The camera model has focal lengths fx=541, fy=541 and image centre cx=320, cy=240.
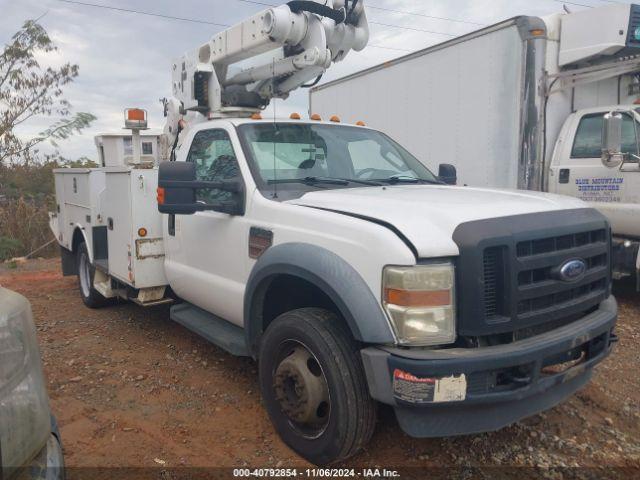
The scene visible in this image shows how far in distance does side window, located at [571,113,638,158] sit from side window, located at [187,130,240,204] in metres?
4.52

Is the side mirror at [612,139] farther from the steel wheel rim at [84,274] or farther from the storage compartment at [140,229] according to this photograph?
the steel wheel rim at [84,274]

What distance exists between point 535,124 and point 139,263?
4.86 meters

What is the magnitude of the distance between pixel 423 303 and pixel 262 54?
11.0ft

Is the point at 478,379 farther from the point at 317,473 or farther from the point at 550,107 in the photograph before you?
the point at 550,107

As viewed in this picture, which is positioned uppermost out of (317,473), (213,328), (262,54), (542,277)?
(262,54)

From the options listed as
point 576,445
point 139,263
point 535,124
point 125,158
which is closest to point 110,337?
point 139,263

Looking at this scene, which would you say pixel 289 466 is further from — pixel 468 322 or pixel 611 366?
pixel 611 366

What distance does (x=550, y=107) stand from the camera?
21.8 ft

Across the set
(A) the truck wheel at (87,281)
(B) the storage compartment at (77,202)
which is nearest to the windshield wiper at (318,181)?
(B) the storage compartment at (77,202)

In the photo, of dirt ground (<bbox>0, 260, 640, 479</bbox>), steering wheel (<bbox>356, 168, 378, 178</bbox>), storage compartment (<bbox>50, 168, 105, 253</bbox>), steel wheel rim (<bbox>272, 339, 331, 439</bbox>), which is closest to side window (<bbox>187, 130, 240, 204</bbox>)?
steering wheel (<bbox>356, 168, 378, 178</bbox>)

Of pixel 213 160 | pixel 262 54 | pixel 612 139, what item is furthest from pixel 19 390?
pixel 612 139

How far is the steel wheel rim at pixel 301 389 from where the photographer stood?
286 centimetres

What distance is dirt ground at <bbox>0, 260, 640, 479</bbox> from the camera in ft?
9.95

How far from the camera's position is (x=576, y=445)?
3.16m
